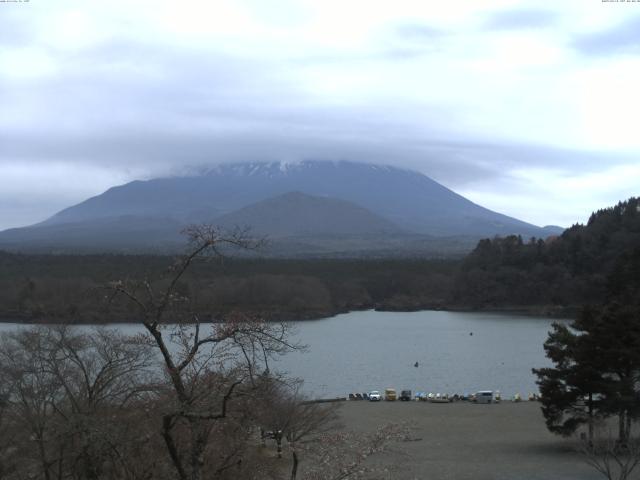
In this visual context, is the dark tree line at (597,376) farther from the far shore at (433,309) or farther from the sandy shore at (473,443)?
the far shore at (433,309)

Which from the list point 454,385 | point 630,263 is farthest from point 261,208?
point 454,385

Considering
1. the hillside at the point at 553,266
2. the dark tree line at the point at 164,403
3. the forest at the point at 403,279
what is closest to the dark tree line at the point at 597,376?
the dark tree line at the point at 164,403

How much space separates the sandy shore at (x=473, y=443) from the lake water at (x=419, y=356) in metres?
3.03

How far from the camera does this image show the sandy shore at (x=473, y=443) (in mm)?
13656

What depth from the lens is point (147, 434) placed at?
5.89 meters

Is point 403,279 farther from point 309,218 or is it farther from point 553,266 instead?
point 309,218

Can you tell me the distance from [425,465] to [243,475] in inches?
327

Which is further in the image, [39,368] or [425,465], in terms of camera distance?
[425,465]

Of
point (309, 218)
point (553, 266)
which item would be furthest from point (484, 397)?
point (309, 218)

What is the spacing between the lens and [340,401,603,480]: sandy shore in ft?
44.8

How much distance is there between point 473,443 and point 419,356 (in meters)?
17.4

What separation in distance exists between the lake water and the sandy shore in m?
3.03

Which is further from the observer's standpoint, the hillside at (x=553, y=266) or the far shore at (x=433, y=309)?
the hillside at (x=553, y=266)

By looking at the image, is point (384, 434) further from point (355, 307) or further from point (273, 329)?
point (355, 307)
